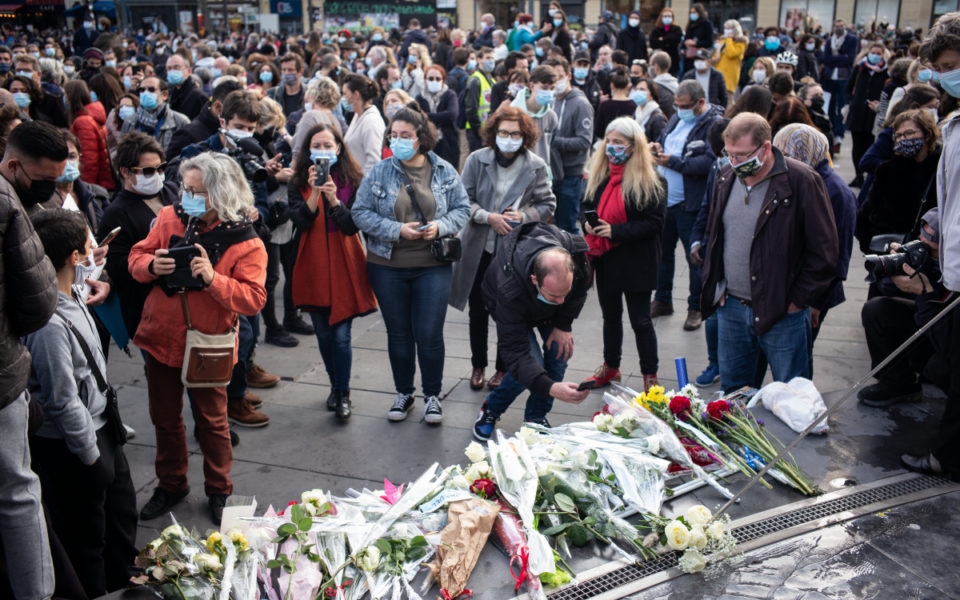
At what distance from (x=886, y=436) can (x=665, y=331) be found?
2761 millimetres

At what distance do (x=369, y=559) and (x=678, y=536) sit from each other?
3.60ft

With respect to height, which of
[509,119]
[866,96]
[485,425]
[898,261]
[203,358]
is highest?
[509,119]

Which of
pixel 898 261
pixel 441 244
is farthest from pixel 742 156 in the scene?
pixel 441 244

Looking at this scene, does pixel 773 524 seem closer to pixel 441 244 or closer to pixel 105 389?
pixel 441 244

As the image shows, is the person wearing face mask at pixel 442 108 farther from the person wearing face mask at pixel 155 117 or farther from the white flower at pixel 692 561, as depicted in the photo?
the white flower at pixel 692 561

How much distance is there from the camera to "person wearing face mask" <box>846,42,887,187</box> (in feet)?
39.0

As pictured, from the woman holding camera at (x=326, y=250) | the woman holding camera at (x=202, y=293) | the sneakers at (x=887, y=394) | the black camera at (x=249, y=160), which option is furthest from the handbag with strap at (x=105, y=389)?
the sneakers at (x=887, y=394)

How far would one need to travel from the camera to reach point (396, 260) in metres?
5.10

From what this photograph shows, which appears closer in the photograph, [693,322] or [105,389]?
[105,389]

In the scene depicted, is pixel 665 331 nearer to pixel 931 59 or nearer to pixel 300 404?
pixel 300 404

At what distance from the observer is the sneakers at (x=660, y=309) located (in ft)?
23.3

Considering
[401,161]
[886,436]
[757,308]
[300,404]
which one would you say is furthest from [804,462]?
[300,404]

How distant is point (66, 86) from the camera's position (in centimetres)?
816

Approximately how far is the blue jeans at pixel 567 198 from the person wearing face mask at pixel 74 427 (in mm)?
5280
